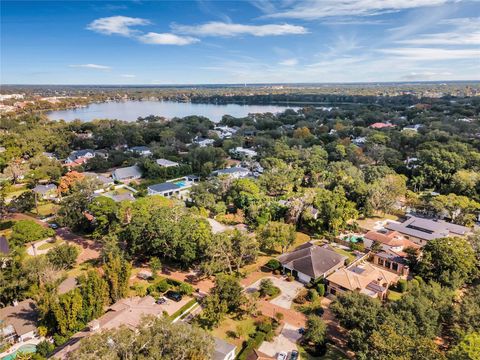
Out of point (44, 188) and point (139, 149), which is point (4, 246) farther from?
point (139, 149)

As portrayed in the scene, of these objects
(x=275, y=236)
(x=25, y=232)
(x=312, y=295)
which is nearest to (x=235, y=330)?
(x=312, y=295)

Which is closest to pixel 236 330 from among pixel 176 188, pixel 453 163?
pixel 176 188

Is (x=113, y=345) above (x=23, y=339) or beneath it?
above

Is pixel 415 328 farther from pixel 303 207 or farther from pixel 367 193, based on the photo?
pixel 367 193

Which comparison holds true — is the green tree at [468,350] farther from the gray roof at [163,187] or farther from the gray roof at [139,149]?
the gray roof at [139,149]

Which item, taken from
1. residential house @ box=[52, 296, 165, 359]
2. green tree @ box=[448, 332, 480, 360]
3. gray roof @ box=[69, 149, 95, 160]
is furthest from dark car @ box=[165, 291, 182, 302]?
gray roof @ box=[69, 149, 95, 160]

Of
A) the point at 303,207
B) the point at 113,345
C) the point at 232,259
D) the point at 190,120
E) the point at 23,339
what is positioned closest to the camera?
the point at 113,345

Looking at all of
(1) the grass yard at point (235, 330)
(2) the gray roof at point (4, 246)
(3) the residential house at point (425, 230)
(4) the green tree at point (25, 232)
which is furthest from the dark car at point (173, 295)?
(3) the residential house at point (425, 230)
